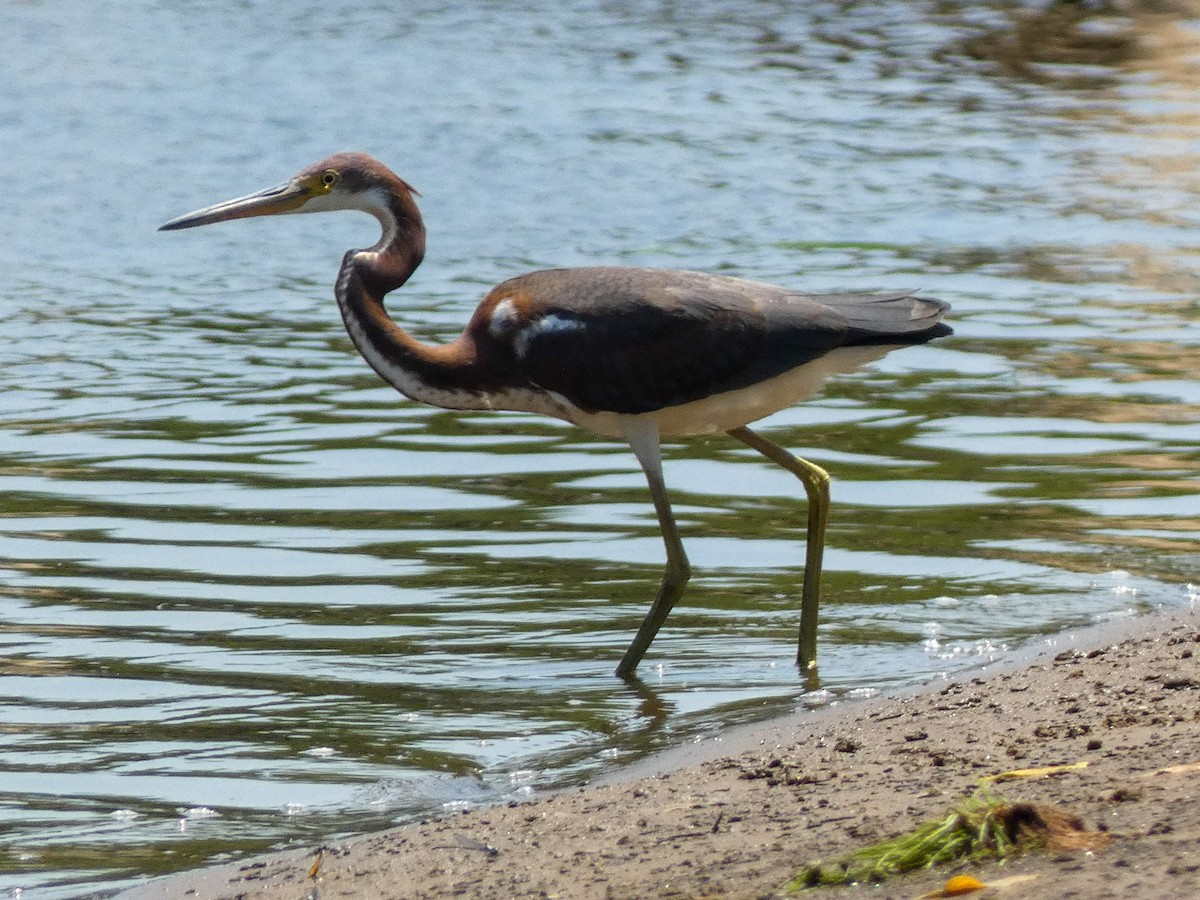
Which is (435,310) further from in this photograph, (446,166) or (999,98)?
(999,98)

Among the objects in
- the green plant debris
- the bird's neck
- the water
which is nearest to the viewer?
the green plant debris

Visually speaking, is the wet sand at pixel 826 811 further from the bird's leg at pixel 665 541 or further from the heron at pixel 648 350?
the heron at pixel 648 350

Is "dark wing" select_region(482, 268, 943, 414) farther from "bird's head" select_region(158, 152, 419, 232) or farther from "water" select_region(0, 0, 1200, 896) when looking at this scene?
"water" select_region(0, 0, 1200, 896)

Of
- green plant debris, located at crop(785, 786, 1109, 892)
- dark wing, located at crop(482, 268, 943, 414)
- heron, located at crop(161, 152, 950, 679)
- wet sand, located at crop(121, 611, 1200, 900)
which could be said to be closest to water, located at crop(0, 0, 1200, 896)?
wet sand, located at crop(121, 611, 1200, 900)

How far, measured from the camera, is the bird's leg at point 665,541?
648 cm

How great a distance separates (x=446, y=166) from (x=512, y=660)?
33.4 feet

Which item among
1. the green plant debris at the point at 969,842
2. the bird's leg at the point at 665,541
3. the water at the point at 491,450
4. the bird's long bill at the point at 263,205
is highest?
the bird's long bill at the point at 263,205

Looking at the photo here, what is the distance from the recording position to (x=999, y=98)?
19562mm

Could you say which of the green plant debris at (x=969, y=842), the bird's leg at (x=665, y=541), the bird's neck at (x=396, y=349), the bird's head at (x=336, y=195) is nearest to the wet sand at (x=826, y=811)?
the green plant debris at (x=969, y=842)

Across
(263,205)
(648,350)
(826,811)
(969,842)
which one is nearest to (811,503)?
(648,350)

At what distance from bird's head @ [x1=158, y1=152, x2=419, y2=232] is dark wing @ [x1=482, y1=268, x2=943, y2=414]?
0.64 m

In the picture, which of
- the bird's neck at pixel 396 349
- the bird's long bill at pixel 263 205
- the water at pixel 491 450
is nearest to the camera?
the water at pixel 491 450

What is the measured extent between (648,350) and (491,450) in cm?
285

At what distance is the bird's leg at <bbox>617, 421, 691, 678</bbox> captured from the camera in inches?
255
